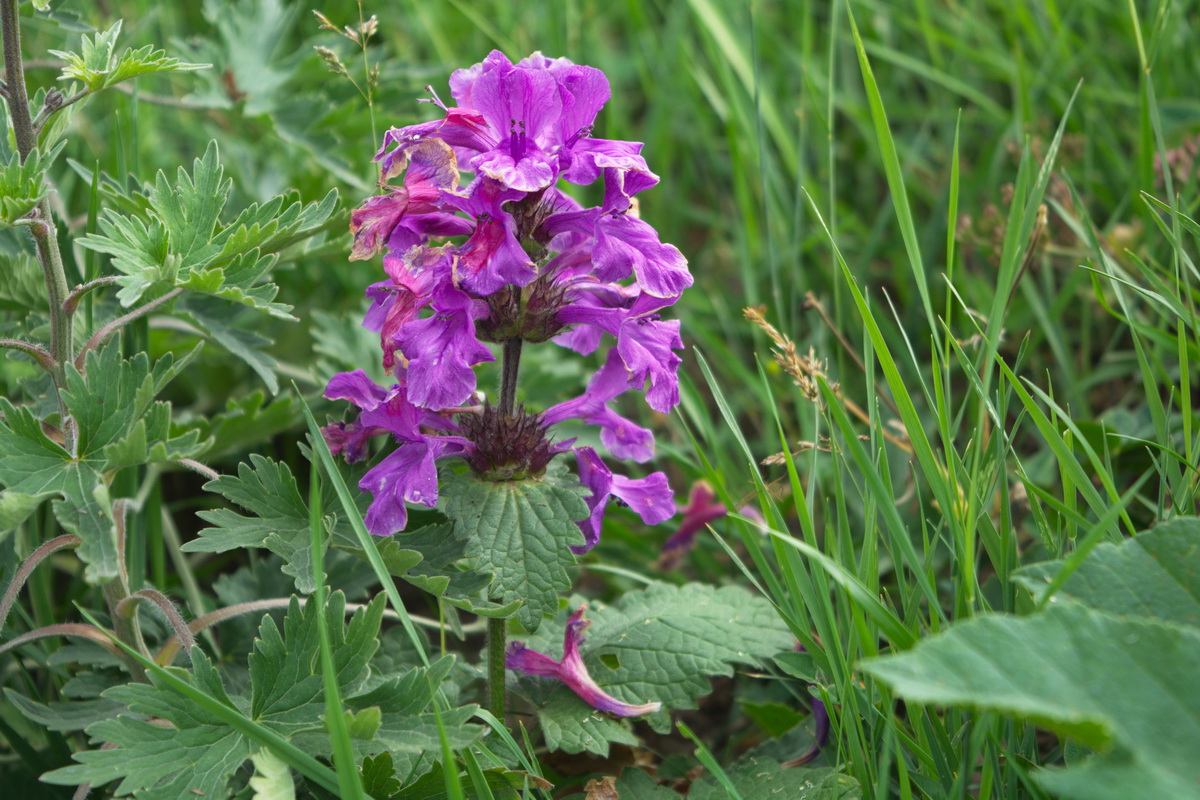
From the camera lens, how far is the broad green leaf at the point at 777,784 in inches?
48.3

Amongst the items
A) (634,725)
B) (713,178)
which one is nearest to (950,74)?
(713,178)

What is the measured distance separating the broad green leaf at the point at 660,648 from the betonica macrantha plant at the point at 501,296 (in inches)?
2.3

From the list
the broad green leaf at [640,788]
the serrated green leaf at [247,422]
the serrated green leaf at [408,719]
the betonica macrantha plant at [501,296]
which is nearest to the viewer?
the serrated green leaf at [408,719]

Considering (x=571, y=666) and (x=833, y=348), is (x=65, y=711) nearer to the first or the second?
(x=571, y=666)

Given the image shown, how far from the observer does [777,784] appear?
1.33 m

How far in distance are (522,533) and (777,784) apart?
50cm

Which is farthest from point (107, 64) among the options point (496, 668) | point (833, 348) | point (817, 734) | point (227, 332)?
point (833, 348)

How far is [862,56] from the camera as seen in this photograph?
1.49 meters

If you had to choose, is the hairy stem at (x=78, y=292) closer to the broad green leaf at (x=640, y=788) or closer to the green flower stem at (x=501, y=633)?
the green flower stem at (x=501, y=633)

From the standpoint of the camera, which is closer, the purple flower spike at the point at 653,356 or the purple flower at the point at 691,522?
the purple flower spike at the point at 653,356

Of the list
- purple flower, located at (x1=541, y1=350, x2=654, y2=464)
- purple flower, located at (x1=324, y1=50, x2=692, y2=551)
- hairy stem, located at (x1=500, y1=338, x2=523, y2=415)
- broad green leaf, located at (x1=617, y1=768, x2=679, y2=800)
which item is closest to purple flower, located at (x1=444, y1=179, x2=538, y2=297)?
purple flower, located at (x1=324, y1=50, x2=692, y2=551)

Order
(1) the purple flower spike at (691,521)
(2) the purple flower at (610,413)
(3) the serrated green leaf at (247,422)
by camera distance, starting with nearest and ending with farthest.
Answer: (2) the purple flower at (610,413) < (3) the serrated green leaf at (247,422) < (1) the purple flower spike at (691,521)

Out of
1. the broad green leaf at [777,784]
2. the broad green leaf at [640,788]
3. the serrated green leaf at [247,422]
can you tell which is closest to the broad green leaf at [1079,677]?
the broad green leaf at [777,784]

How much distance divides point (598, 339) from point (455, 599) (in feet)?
1.68
